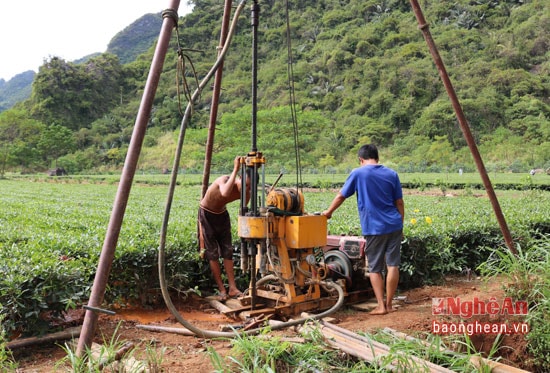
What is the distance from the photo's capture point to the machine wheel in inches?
217

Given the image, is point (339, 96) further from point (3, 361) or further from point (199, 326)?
point (3, 361)

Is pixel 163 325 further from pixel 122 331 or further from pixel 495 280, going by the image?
pixel 495 280

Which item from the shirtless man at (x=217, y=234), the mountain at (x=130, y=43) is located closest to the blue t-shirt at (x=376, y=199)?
the shirtless man at (x=217, y=234)

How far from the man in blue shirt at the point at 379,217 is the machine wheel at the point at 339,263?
0.46 metres

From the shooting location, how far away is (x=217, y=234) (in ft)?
18.3

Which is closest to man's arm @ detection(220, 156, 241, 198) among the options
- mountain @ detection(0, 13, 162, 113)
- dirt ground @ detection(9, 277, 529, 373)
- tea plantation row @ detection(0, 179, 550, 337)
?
tea plantation row @ detection(0, 179, 550, 337)

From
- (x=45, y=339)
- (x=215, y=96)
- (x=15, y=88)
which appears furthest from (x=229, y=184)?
(x=15, y=88)

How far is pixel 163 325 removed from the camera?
4590mm

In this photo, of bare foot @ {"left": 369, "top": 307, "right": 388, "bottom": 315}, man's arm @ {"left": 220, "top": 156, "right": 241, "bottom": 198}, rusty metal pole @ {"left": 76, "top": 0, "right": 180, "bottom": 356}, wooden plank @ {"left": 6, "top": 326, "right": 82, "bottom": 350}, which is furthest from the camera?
bare foot @ {"left": 369, "top": 307, "right": 388, "bottom": 315}

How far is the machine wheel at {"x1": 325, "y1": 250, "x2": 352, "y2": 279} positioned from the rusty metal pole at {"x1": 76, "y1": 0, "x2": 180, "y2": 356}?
313cm

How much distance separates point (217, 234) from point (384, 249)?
1949 millimetres

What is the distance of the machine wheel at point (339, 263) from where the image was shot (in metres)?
5.52

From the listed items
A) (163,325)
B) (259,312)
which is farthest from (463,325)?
(163,325)

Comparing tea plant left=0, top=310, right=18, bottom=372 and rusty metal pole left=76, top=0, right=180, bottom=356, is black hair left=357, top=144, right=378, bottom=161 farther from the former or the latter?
tea plant left=0, top=310, right=18, bottom=372
